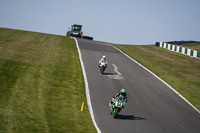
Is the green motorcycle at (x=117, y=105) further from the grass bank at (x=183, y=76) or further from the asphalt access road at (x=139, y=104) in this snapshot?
the grass bank at (x=183, y=76)

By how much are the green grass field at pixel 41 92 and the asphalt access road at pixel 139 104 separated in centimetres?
97

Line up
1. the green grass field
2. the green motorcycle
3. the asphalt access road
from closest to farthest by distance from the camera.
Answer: the green grass field → the asphalt access road → the green motorcycle

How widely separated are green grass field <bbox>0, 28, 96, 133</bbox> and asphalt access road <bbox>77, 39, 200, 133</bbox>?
968 millimetres

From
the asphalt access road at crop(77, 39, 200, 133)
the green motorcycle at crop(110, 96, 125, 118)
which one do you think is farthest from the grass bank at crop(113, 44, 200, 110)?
the green motorcycle at crop(110, 96, 125, 118)

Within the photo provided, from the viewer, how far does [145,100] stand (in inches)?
752

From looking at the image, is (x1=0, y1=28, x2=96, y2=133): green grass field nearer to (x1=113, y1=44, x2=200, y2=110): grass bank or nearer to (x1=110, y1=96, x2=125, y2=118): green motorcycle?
(x1=110, y1=96, x2=125, y2=118): green motorcycle

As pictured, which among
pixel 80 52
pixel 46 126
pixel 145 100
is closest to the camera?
pixel 46 126

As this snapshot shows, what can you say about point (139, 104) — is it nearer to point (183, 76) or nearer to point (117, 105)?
point (117, 105)

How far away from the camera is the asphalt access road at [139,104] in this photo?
46.2 ft

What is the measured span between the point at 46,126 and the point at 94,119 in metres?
3.03

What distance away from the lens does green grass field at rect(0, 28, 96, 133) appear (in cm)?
1240

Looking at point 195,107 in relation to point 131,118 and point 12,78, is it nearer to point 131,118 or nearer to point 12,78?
point 131,118

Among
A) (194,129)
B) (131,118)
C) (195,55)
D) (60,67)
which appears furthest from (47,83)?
(195,55)

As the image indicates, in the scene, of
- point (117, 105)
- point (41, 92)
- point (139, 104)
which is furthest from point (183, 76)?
point (41, 92)
